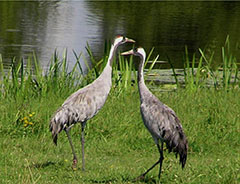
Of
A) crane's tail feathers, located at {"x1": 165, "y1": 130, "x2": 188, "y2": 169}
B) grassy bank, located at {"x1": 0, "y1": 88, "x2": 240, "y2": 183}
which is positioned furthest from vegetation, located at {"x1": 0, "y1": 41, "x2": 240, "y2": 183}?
crane's tail feathers, located at {"x1": 165, "y1": 130, "x2": 188, "y2": 169}

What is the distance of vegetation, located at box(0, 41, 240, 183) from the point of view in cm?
684

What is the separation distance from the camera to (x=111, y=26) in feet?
79.3

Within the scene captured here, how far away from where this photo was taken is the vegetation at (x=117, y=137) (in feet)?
22.4

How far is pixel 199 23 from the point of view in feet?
85.0

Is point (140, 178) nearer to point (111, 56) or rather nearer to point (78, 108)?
point (78, 108)

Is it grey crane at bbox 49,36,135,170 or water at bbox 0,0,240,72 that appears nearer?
grey crane at bbox 49,36,135,170

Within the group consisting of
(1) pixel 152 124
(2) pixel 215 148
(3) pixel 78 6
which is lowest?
(3) pixel 78 6

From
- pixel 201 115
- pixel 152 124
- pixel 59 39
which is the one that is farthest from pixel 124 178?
pixel 59 39

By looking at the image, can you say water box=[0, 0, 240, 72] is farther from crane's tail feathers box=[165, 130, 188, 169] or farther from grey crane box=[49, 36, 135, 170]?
crane's tail feathers box=[165, 130, 188, 169]

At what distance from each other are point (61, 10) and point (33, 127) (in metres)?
21.1

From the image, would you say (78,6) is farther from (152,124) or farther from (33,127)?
(152,124)

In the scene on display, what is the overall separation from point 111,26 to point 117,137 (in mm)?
15644

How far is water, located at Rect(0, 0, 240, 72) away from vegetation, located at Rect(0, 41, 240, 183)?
5.90 m

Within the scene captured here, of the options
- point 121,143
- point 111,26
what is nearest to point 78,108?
point 121,143
